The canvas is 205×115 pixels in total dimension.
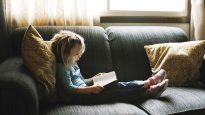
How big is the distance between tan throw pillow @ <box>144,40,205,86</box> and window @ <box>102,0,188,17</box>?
0.70 m

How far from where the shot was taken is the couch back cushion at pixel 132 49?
2439 millimetres

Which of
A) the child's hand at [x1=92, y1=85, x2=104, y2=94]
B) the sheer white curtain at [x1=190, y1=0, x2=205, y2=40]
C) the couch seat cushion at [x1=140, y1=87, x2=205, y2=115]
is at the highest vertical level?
the sheer white curtain at [x1=190, y1=0, x2=205, y2=40]

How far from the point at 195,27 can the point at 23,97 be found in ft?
6.35

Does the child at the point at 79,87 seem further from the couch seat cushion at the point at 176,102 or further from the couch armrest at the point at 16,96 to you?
the couch armrest at the point at 16,96

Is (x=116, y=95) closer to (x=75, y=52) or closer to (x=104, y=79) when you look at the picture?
(x=104, y=79)

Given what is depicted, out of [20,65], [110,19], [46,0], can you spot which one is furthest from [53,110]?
[110,19]

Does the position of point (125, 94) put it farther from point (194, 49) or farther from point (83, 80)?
point (194, 49)

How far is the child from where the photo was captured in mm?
1930

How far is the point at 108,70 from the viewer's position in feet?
7.80

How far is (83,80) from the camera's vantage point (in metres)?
2.18

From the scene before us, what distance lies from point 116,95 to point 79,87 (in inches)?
9.3

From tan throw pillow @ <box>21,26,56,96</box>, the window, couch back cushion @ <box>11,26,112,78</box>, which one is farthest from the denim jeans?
the window

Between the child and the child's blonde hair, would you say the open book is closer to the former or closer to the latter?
the child

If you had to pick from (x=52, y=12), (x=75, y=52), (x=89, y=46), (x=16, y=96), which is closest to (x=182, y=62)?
(x=89, y=46)
